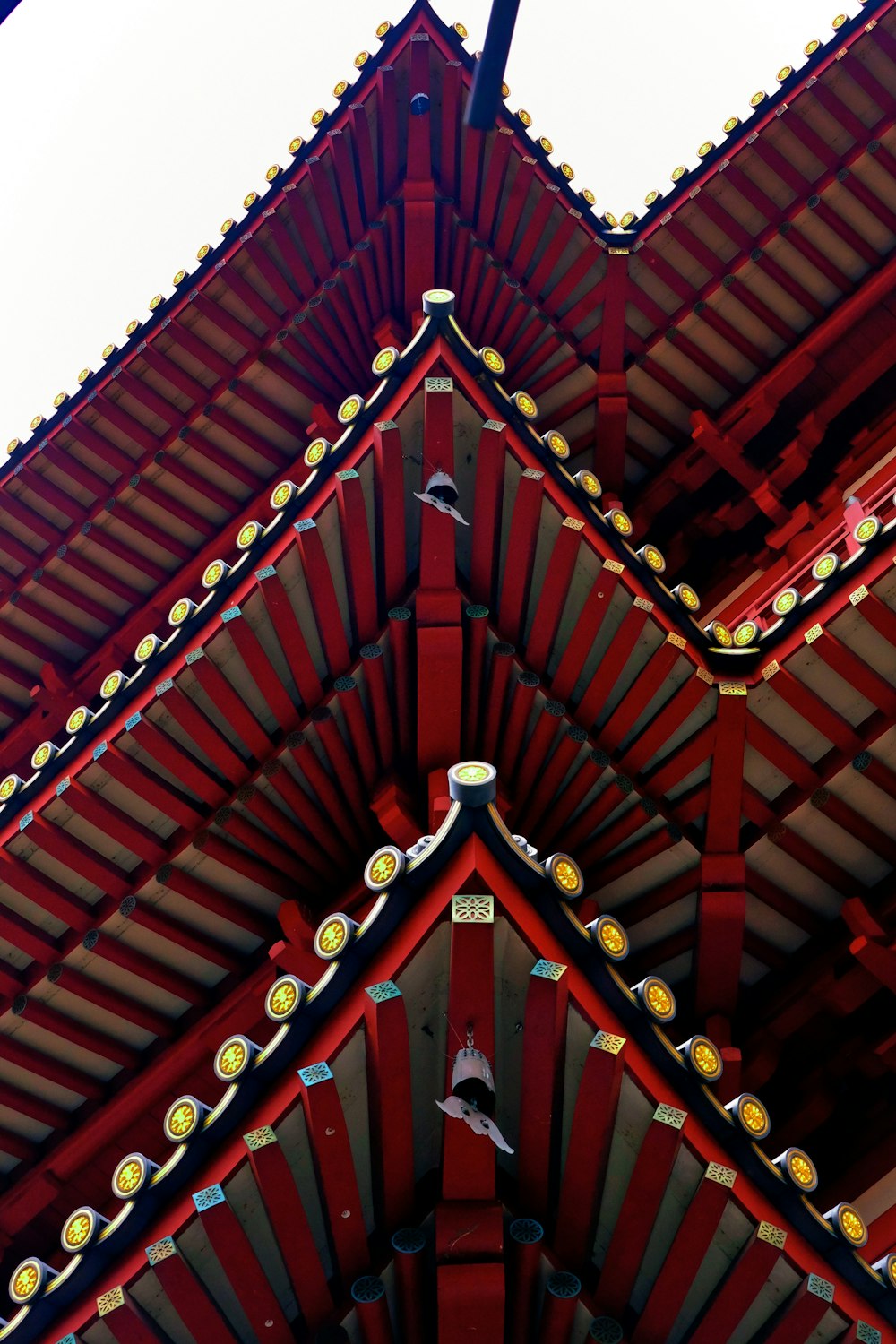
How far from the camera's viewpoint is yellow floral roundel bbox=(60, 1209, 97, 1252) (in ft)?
26.2

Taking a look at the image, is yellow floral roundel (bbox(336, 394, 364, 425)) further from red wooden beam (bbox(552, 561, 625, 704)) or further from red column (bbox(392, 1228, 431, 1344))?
red column (bbox(392, 1228, 431, 1344))

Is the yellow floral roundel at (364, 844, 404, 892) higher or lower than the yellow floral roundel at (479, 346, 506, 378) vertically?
lower

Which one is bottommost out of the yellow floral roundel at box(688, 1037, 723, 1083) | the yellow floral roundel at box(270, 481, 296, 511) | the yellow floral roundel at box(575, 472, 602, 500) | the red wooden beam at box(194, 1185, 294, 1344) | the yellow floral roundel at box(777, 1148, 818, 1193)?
the yellow floral roundel at box(777, 1148, 818, 1193)

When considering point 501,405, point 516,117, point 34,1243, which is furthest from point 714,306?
point 34,1243

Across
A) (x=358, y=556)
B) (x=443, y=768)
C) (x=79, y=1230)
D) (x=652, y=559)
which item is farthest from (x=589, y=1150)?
(x=652, y=559)

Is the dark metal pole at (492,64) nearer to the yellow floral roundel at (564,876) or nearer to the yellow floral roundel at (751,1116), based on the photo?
the yellow floral roundel at (564,876)

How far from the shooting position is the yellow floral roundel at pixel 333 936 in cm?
826

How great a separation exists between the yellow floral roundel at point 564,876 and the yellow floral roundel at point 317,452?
16.7 ft

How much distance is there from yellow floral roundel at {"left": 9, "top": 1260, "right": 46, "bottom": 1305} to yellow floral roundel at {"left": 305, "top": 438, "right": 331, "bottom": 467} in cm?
711

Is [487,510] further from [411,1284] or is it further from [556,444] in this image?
[411,1284]

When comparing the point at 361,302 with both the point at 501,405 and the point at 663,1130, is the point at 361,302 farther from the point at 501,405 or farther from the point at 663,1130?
the point at 663,1130

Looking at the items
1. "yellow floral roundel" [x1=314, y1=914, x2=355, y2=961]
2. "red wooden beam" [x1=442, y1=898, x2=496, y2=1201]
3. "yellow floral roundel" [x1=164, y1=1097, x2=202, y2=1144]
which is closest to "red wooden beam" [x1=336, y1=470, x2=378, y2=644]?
"yellow floral roundel" [x1=314, y1=914, x2=355, y2=961]

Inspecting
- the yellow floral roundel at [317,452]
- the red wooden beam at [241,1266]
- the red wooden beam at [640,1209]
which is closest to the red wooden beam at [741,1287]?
the red wooden beam at [640,1209]

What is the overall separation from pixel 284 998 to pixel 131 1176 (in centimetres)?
144
